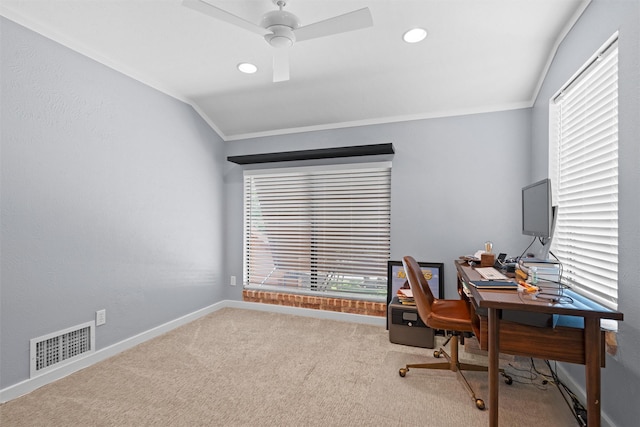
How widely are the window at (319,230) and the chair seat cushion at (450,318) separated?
122 cm

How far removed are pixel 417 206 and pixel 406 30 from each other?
5.79ft

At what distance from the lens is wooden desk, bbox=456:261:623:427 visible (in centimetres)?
142

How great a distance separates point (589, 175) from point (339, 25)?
1.85 m

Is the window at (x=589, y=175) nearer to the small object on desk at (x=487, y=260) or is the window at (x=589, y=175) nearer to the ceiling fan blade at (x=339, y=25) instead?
the small object on desk at (x=487, y=260)

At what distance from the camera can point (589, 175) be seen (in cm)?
194

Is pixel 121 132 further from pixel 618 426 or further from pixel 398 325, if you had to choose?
pixel 618 426

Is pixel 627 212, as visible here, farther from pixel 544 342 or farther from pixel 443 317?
pixel 443 317

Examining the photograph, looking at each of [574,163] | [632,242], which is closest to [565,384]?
[632,242]

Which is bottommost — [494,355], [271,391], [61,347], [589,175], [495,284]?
[271,391]

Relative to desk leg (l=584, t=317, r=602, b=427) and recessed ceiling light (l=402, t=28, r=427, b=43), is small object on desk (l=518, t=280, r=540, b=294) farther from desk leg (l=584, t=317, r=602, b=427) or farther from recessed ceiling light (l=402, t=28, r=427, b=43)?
recessed ceiling light (l=402, t=28, r=427, b=43)

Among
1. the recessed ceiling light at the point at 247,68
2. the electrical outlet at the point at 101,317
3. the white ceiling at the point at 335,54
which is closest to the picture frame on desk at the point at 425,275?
the white ceiling at the point at 335,54

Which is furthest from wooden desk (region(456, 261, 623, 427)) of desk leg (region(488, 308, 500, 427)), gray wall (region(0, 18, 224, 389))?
gray wall (region(0, 18, 224, 389))

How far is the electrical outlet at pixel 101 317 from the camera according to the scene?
256cm

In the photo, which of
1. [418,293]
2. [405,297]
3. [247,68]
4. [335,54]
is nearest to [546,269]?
[418,293]
